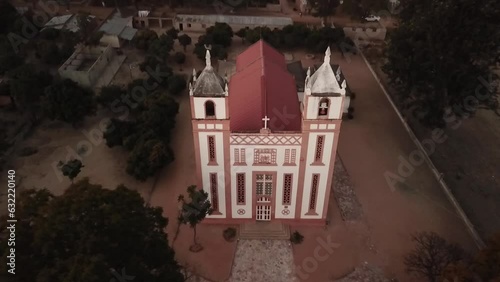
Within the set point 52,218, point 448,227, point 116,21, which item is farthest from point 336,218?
point 116,21

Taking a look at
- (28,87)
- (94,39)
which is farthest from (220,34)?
(28,87)

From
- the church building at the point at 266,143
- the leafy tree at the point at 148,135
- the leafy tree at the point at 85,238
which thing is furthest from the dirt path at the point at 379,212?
the leafy tree at the point at 148,135

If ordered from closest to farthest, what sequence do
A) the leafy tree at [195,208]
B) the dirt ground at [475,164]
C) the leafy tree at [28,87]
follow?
1. the leafy tree at [195,208]
2. the dirt ground at [475,164]
3. the leafy tree at [28,87]

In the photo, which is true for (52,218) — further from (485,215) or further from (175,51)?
(175,51)

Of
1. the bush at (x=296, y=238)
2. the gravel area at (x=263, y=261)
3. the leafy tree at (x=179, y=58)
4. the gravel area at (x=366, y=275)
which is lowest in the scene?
the gravel area at (x=366, y=275)

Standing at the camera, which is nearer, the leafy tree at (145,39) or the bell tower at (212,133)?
the bell tower at (212,133)

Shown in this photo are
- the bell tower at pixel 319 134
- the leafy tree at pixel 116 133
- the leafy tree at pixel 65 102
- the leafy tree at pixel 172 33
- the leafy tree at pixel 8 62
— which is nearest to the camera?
the bell tower at pixel 319 134

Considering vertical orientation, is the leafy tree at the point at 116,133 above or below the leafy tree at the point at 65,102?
below

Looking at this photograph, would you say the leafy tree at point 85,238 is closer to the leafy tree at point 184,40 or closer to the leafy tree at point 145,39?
the leafy tree at point 184,40
